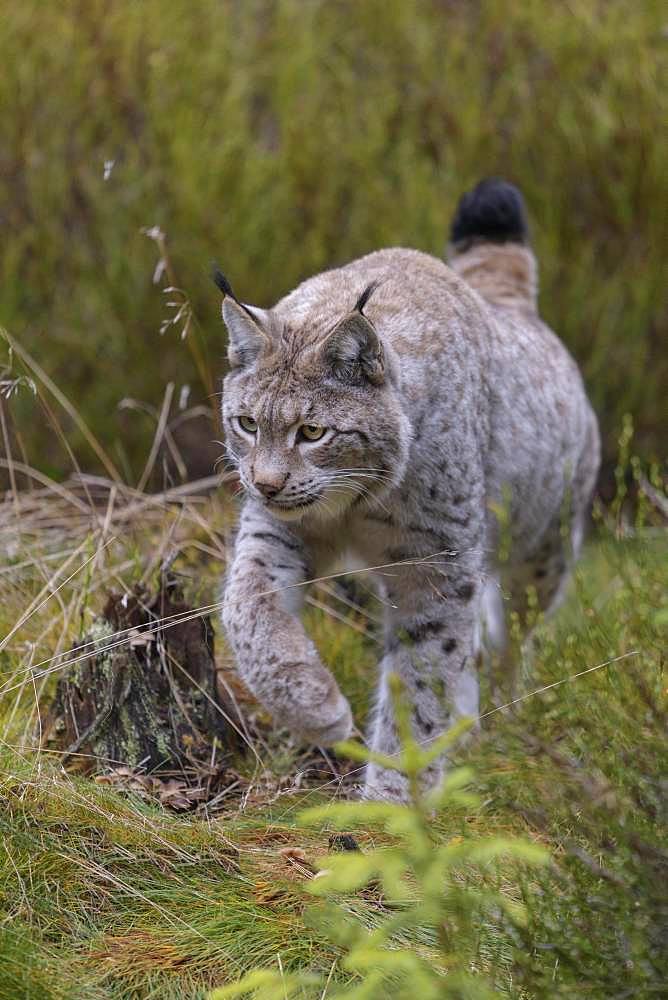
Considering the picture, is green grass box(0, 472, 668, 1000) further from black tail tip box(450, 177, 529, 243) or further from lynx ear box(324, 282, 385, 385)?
black tail tip box(450, 177, 529, 243)

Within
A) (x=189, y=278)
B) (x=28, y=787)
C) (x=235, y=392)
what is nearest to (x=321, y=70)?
(x=189, y=278)

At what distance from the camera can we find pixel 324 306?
4395mm

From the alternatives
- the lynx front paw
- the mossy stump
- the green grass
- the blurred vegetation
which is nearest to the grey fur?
the lynx front paw

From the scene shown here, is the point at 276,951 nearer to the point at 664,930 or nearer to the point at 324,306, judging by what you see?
the point at 664,930

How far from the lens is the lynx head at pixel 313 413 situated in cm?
396

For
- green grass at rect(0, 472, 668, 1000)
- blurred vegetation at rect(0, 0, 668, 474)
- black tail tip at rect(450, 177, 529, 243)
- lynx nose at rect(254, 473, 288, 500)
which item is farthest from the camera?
blurred vegetation at rect(0, 0, 668, 474)

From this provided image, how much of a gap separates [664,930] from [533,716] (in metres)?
1.30

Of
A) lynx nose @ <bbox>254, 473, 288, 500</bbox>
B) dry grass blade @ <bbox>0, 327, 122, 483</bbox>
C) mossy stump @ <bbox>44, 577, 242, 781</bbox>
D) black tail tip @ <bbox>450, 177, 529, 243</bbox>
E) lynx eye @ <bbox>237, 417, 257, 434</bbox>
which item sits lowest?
mossy stump @ <bbox>44, 577, 242, 781</bbox>

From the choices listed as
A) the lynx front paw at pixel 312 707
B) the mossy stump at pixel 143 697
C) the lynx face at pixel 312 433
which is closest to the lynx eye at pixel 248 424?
the lynx face at pixel 312 433

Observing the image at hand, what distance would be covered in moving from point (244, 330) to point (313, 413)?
388 millimetres

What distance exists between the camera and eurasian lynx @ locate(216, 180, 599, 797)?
399 cm

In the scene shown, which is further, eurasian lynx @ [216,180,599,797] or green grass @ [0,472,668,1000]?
eurasian lynx @ [216,180,599,797]

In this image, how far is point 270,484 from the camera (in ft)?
12.8

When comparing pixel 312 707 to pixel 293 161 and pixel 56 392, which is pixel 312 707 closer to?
pixel 56 392
